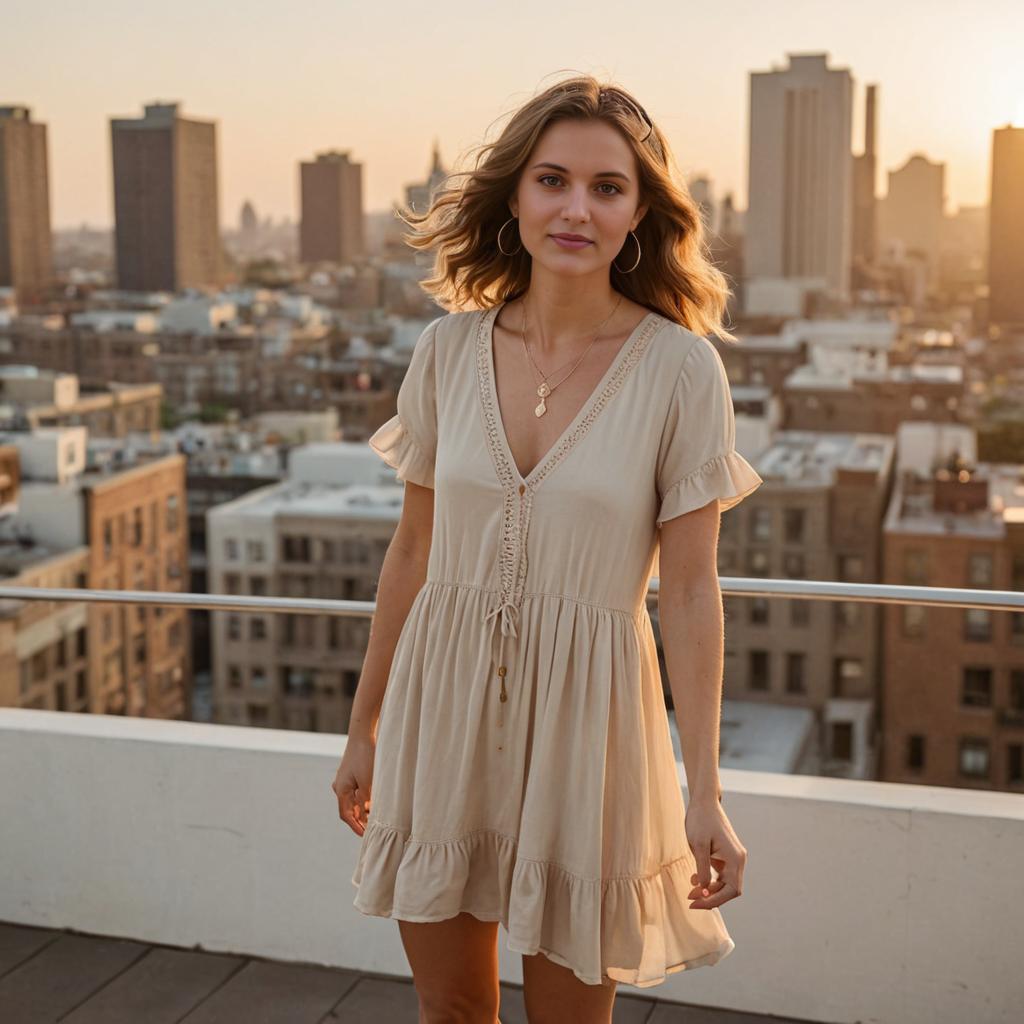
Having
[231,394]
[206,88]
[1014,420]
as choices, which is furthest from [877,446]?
[206,88]

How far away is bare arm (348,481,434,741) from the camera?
1340mm

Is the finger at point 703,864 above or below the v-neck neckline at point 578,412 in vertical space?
below

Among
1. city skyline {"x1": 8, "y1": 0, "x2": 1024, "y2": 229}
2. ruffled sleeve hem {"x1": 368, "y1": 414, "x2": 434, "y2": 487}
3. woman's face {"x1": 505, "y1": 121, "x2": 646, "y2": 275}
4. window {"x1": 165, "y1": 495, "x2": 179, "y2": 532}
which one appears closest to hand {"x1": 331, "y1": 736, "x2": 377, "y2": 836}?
ruffled sleeve hem {"x1": 368, "y1": 414, "x2": 434, "y2": 487}

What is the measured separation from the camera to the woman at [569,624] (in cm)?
120

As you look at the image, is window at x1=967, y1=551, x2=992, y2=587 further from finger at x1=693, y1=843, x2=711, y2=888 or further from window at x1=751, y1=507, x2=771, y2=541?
finger at x1=693, y1=843, x2=711, y2=888

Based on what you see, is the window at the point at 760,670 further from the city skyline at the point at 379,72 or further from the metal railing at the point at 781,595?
the metal railing at the point at 781,595

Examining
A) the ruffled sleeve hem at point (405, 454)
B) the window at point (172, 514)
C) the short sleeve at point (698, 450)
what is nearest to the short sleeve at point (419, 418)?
the ruffled sleeve hem at point (405, 454)

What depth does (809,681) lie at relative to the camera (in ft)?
85.4

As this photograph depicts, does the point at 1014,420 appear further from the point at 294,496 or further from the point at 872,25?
the point at 872,25

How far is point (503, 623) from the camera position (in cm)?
121

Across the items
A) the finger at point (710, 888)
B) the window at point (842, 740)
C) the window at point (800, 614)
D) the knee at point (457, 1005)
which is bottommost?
the window at point (842, 740)

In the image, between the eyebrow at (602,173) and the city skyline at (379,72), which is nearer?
the eyebrow at (602,173)

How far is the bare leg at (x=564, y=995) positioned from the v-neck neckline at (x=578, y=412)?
16.4 inches

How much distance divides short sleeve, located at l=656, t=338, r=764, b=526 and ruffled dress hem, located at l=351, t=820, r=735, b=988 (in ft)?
1.05
